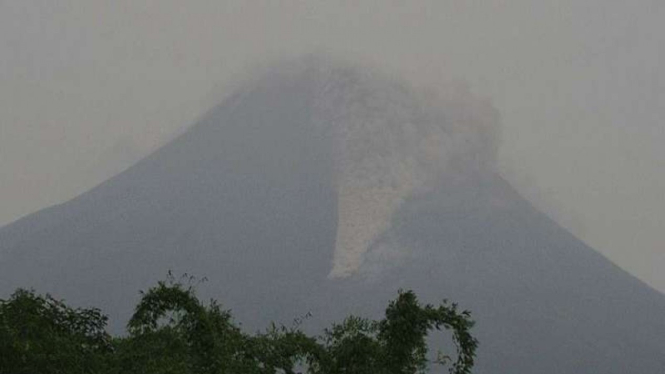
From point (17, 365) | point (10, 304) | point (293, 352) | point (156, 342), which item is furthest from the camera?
point (293, 352)

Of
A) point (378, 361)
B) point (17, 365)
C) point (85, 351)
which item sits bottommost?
point (17, 365)

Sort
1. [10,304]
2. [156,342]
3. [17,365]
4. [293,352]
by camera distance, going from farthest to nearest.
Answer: [293,352], [156,342], [10,304], [17,365]

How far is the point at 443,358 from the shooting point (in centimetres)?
2788

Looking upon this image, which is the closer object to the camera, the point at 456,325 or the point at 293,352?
the point at 456,325

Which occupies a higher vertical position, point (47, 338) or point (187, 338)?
point (187, 338)

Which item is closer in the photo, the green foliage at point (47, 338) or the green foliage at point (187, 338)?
the green foliage at point (47, 338)

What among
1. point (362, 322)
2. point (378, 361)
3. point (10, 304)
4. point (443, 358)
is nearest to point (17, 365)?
point (10, 304)

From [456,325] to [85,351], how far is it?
7.43 metres

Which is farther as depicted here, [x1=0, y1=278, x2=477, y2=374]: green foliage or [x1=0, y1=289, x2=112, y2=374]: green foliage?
[x1=0, y1=278, x2=477, y2=374]: green foliage

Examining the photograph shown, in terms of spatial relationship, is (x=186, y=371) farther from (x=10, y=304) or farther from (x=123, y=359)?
(x=10, y=304)

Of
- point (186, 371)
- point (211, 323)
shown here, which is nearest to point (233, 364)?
point (211, 323)

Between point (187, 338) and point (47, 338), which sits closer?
point (47, 338)

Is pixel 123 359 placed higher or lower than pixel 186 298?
lower

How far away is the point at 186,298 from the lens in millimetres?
23859
